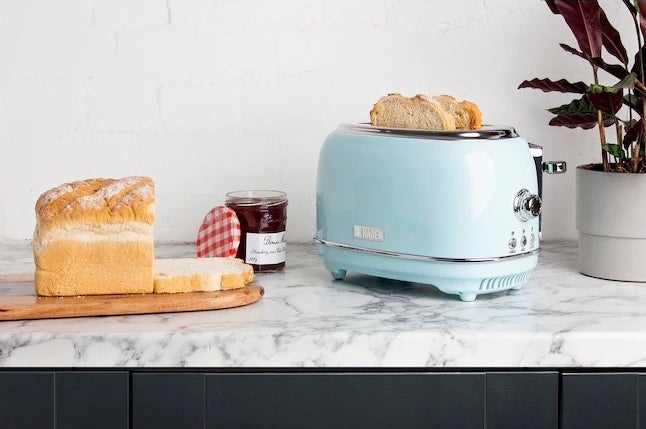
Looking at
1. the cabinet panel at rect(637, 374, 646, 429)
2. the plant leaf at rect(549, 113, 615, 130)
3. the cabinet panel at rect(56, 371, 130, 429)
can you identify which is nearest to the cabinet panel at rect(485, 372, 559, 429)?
the cabinet panel at rect(637, 374, 646, 429)

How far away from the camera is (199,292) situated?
1527mm

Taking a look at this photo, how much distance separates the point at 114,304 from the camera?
1439 mm

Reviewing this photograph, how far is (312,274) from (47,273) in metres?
0.47

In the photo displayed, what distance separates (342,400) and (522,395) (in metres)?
0.24

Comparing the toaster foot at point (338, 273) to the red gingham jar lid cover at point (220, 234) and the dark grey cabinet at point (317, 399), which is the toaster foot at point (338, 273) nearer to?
the red gingham jar lid cover at point (220, 234)

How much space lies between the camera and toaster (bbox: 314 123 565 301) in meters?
1.50

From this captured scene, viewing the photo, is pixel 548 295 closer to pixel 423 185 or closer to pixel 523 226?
pixel 523 226

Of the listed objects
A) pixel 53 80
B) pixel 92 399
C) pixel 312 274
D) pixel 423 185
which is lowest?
pixel 92 399

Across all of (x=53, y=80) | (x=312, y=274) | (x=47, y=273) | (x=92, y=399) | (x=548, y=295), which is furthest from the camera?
(x=53, y=80)

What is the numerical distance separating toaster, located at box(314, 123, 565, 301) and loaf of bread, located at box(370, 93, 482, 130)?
2.3 inches

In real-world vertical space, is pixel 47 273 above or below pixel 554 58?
below

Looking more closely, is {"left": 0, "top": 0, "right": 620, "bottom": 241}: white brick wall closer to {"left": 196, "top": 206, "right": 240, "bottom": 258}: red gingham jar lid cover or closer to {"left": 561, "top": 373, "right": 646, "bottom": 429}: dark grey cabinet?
{"left": 196, "top": 206, "right": 240, "bottom": 258}: red gingham jar lid cover

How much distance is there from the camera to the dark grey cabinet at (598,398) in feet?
4.50

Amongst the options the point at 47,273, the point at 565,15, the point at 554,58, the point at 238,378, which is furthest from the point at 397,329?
the point at 554,58
